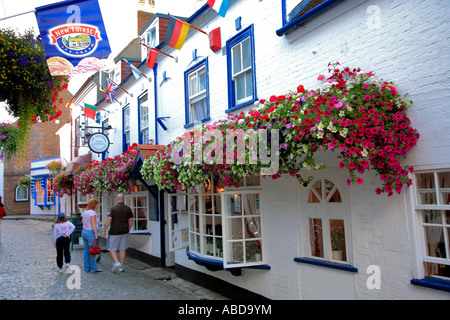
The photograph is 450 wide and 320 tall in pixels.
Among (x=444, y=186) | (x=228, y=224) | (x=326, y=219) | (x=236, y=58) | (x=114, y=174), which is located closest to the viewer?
(x=444, y=186)

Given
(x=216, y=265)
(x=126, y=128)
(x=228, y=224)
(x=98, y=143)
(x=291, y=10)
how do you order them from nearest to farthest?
(x=291, y=10), (x=228, y=224), (x=216, y=265), (x=98, y=143), (x=126, y=128)

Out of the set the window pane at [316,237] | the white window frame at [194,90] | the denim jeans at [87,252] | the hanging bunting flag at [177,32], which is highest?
the hanging bunting flag at [177,32]

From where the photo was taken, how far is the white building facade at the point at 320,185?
4188 millimetres

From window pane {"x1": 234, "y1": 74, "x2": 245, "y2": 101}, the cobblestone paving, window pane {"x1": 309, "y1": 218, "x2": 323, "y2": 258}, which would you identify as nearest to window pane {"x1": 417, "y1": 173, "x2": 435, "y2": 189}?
window pane {"x1": 309, "y1": 218, "x2": 323, "y2": 258}

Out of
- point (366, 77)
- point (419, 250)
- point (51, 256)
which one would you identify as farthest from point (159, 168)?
point (51, 256)

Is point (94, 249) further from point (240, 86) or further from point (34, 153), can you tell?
point (34, 153)

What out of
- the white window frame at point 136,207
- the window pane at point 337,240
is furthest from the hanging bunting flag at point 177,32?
the white window frame at point 136,207

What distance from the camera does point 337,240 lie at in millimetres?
5402

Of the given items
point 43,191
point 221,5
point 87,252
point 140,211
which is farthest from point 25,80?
point 43,191

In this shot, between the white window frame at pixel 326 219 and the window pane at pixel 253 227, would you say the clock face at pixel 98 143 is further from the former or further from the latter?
the white window frame at pixel 326 219

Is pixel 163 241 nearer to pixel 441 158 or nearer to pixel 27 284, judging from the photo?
pixel 27 284

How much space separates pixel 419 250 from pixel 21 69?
19.1ft

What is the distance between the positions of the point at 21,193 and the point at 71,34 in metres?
29.2

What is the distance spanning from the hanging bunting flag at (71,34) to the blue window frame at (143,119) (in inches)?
224
